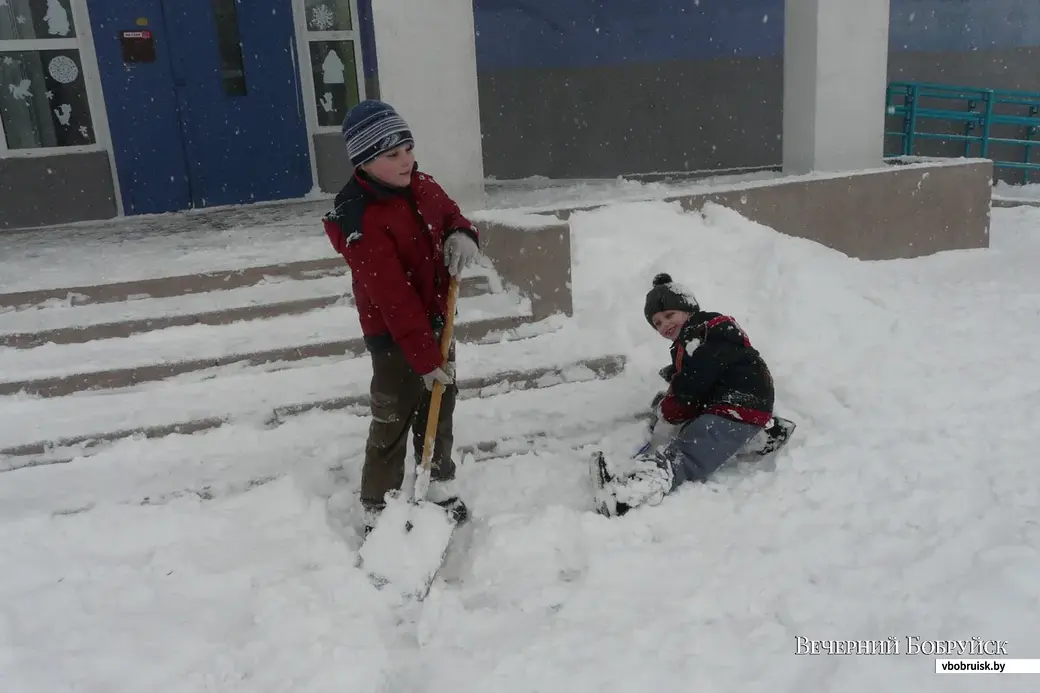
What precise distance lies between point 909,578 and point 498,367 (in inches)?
95.8

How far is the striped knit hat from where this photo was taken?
2.88 metres

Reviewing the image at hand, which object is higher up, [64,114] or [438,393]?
[64,114]

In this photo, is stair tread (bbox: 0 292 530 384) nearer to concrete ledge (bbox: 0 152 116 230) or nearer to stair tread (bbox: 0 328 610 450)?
stair tread (bbox: 0 328 610 450)

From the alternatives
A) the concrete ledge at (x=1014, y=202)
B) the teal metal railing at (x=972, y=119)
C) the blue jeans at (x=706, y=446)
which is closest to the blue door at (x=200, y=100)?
the blue jeans at (x=706, y=446)

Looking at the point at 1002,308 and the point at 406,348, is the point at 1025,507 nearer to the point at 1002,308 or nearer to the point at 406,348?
the point at 406,348

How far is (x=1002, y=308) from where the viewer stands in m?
5.74

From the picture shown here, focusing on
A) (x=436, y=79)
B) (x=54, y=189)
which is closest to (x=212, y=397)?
(x=436, y=79)

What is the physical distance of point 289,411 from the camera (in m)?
4.08

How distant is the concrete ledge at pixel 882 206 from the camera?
642 cm

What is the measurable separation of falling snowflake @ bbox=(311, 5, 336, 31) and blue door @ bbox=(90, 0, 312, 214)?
38 centimetres

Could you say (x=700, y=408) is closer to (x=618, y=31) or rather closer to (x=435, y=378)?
(x=435, y=378)

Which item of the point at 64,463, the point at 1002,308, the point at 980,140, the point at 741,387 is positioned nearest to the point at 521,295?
the point at 741,387

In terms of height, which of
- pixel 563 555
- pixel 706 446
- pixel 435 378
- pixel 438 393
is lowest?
pixel 563 555

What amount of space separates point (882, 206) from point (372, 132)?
5.62m
